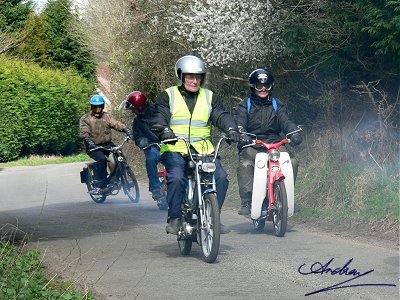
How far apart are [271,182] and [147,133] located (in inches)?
177

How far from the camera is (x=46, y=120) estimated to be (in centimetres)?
3994

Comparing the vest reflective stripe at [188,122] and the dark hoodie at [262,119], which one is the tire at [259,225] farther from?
the vest reflective stripe at [188,122]

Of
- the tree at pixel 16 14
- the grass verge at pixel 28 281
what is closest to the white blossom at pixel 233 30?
the grass verge at pixel 28 281

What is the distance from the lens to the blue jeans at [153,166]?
53.3ft

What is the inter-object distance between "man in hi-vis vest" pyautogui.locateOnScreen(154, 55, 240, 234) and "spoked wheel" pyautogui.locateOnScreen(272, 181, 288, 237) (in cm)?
146

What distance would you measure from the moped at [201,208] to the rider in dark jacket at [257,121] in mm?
2097

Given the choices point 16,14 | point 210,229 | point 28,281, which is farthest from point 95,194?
point 16,14

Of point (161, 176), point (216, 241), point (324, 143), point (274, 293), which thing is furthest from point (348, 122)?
point (274, 293)

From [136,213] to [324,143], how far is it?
127 inches

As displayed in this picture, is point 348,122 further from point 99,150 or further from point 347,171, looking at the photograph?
point 99,150

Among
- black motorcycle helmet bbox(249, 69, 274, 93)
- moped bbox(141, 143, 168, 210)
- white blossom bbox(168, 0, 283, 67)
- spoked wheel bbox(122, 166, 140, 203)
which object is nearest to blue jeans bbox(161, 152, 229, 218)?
black motorcycle helmet bbox(249, 69, 274, 93)

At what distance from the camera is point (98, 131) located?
18203mm

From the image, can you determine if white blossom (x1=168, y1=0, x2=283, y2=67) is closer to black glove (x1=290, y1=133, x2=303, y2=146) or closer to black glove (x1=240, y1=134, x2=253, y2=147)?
black glove (x1=290, y1=133, x2=303, y2=146)
